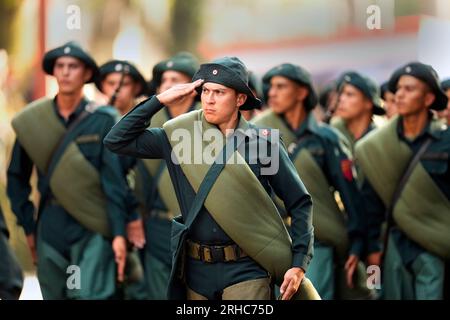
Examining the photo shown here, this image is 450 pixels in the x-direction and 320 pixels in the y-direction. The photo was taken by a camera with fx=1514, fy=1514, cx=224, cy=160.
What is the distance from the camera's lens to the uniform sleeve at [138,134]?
855 centimetres

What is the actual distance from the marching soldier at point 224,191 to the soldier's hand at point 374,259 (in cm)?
307

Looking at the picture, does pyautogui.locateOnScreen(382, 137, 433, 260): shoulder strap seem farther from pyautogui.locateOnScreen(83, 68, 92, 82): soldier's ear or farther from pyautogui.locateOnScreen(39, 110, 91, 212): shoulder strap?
pyautogui.locateOnScreen(83, 68, 92, 82): soldier's ear

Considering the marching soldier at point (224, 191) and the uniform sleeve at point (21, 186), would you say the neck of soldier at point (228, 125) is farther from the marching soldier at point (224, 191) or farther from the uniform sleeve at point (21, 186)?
the uniform sleeve at point (21, 186)

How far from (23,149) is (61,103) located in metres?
0.45

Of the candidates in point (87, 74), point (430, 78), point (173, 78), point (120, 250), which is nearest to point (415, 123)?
point (430, 78)

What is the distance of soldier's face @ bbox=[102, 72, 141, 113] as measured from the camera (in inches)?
525

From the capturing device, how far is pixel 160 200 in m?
12.1

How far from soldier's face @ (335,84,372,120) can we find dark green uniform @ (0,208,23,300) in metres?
4.90

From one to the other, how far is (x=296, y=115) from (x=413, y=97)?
100cm

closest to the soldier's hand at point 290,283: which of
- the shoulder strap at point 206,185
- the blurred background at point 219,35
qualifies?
the shoulder strap at point 206,185

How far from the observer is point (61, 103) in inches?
453
